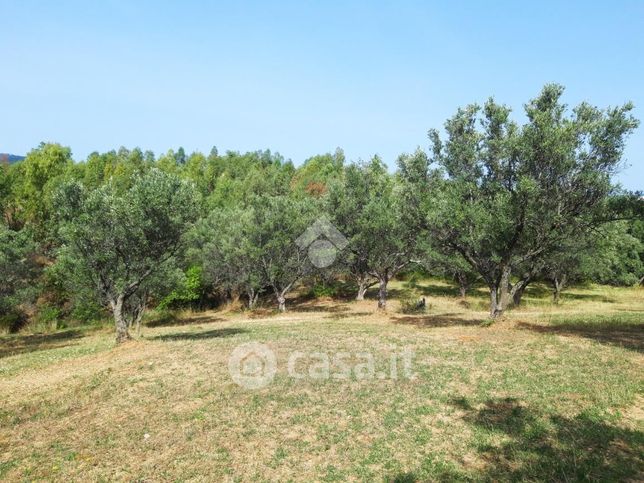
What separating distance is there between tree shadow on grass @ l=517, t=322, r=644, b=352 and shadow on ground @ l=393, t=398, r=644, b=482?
36.9 feet

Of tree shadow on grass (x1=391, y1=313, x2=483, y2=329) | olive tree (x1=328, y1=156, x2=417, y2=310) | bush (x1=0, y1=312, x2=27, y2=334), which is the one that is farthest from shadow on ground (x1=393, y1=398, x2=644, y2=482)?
bush (x1=0, y1=312, x2=27, y2=334)

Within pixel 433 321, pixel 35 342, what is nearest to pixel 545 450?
pixel 433 321

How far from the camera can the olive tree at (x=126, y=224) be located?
2570 cm

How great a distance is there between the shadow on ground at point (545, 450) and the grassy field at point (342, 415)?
5cm

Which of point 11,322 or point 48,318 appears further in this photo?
point 48,318

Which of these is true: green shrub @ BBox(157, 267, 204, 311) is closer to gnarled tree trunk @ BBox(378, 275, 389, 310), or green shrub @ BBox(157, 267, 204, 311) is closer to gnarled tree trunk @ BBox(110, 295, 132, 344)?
gnarled tree trunk @ BBox(378, 275, 389, 310)

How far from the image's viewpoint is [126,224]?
2630 cm

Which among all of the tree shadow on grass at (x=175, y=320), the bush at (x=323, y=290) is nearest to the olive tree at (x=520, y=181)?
the tree shadow on grass at (x=175, y=320)

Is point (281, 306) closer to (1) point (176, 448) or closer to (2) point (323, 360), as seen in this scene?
(2) point (323, 360)

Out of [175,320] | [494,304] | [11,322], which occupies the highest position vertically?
[494,304]

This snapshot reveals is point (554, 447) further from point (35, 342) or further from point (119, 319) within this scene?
point (35, 342)

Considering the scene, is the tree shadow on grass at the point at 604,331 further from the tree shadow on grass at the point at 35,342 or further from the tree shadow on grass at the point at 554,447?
the tree shadow on grass at the point at 35,342

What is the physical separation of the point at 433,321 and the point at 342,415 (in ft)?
69.1

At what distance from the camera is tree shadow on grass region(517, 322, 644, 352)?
2462 cm
